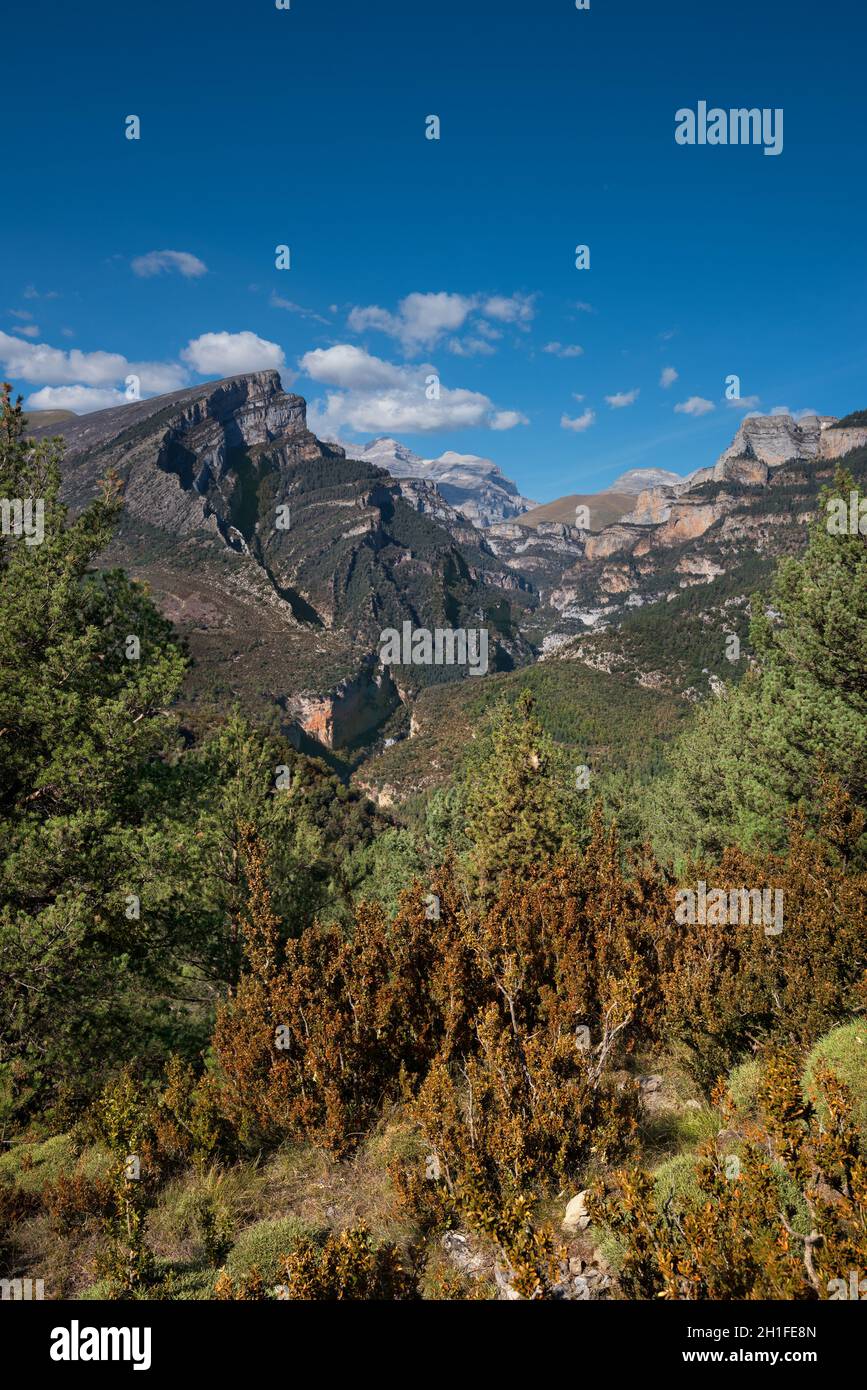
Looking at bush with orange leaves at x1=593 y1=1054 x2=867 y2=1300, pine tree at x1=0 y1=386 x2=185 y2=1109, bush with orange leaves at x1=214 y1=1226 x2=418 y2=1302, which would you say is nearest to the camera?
bush with orange leaves at x1=593 y1=1054 x2=867 y2=1300

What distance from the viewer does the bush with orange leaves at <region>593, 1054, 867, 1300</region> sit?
3135mm

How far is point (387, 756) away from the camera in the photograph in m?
146

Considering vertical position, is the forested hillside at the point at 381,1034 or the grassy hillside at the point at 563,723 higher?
the grassy hillside at the point at 563,723

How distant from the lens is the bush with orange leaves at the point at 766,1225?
3.13 meters

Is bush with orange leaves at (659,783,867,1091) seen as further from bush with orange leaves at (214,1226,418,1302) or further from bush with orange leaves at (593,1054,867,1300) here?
bush with orange leaves at (214,1226,418,1302)

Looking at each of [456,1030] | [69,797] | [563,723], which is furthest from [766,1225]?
[563,723]

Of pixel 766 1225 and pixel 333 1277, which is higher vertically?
pixel 766 1225

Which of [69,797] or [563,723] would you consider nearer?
[69,797]

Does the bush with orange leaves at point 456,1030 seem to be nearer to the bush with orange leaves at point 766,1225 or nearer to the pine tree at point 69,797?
the bush with orange leaves at point 766,1225

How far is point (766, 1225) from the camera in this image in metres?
3.58

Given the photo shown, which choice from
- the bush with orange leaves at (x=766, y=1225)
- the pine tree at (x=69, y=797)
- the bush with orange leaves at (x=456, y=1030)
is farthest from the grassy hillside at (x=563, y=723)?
the bush with orange leaves at (x=766, y=1225)

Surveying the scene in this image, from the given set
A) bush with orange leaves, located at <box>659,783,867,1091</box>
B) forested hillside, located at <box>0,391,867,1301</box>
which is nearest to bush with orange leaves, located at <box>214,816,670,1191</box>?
forested hillside, located at <box>0,391,867,1301</box>

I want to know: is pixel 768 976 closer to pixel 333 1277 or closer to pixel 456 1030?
pixel 456 1030
